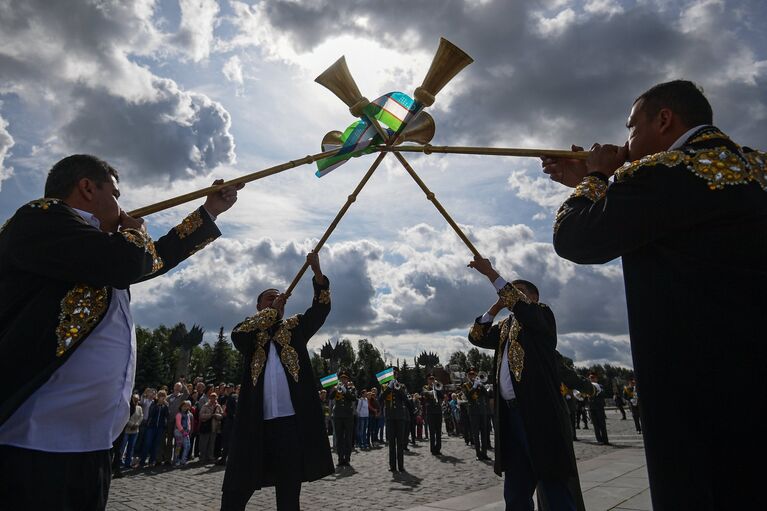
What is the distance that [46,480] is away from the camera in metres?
2.07

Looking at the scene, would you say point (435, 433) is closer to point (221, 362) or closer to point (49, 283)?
point (49, 283)

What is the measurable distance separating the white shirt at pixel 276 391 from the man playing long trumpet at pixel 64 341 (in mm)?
2786

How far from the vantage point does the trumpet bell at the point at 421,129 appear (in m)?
5.37

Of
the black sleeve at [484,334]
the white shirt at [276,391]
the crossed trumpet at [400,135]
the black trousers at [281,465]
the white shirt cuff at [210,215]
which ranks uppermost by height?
the crossed trumpet at [400,135]

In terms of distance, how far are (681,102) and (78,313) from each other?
10.5ft

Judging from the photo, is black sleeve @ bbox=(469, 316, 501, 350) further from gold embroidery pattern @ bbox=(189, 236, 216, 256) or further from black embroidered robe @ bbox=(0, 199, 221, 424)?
black embroidered robe @ bbox=(0, 199, 221, 424)

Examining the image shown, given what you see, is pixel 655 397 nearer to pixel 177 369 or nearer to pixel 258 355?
pixel 258 355

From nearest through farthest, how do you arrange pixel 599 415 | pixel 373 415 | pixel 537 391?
pixel 537 391 < pixel 599 415 < pixel 373 415

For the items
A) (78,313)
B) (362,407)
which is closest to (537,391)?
(78,313)

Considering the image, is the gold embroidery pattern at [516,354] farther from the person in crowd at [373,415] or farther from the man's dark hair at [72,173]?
the person in crowd at [373,415]

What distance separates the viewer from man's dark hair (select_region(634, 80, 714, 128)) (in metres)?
2.21

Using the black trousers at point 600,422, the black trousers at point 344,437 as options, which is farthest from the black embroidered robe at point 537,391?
the black trousers at point 600,422

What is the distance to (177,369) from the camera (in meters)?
87.5

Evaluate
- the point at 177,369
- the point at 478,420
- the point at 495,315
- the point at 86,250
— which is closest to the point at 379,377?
the point at 478,420
